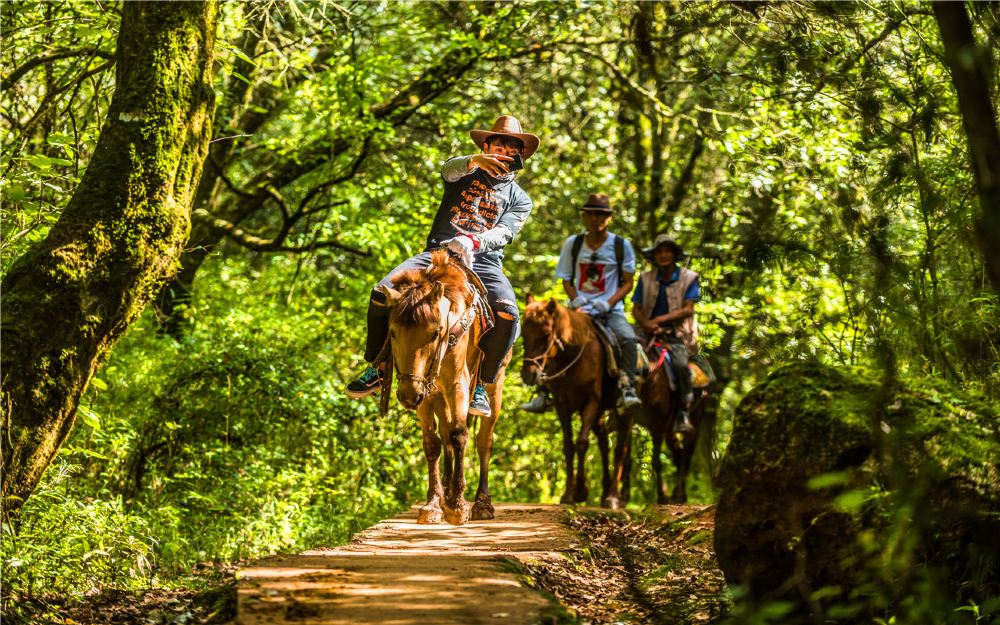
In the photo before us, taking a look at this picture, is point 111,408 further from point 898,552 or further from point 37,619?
point 898,552

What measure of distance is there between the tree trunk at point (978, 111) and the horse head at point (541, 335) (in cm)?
823

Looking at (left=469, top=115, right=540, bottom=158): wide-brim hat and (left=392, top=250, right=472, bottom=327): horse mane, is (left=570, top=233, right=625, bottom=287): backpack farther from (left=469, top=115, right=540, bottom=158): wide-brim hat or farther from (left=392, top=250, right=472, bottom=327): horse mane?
(left=392, top=250, right=472, bottom=327): horse mane

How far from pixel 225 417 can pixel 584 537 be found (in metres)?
5.97

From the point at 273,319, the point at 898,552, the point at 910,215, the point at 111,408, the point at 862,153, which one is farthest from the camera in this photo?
the point at 273,319

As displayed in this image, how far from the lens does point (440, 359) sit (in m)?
8.38

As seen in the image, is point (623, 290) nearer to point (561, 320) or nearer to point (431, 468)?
point (561, 320)

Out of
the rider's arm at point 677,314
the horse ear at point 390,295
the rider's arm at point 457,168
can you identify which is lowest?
the horse ear at point 390,295

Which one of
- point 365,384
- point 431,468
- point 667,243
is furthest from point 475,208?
point 667,243

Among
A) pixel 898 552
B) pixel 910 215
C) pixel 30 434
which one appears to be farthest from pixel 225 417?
pixel 898 552

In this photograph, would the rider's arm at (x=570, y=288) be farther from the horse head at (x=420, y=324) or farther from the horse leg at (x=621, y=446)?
the horse head at (x=420, y=324)

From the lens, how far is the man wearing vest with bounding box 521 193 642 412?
13.1m

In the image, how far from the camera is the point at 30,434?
6137mm

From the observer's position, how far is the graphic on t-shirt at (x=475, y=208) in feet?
31.5

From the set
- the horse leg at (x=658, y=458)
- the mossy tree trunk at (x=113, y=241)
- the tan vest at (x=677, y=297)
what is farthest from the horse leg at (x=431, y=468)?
the tan vest at (x=677, y=297)
